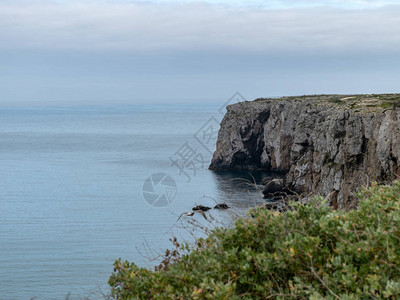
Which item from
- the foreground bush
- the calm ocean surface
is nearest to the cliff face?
the foreground bush

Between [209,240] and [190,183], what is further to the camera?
[190,183]

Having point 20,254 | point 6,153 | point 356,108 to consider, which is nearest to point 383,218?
point 20,254

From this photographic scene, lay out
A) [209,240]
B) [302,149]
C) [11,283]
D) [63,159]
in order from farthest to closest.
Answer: [63,159]
[302,149]
[11,283]
[209,240]

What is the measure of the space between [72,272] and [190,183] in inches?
2157

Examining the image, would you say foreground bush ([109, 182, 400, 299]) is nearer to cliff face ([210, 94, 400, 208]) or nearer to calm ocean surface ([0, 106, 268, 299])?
cliff face ([210, 94, 400, 208])

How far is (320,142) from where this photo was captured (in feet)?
255

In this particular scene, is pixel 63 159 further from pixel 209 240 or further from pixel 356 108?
pixel 209 240

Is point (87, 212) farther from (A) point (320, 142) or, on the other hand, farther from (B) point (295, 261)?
(B) point (295, 261)

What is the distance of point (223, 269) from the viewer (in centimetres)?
980

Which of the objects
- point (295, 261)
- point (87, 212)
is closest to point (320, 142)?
point (87, 212)

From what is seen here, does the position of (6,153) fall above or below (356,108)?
below

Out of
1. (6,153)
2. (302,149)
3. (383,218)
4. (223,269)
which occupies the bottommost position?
(6,153)

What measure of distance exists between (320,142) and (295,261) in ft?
232

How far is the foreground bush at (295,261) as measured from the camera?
864 cm
